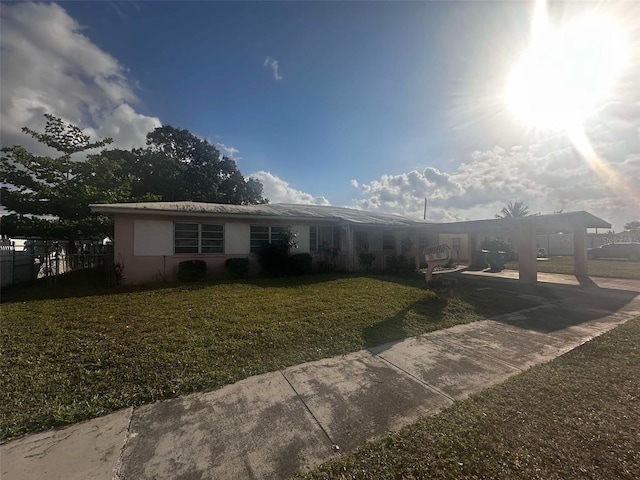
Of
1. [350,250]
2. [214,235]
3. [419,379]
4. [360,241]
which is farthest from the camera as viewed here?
[360,241]

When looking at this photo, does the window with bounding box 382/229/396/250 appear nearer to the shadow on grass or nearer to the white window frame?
the white window frame

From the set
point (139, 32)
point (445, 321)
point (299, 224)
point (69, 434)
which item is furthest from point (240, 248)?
point (69, 434)

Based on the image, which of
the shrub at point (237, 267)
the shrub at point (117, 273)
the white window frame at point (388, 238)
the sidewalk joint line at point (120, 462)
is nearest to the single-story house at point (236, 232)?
the shrub at point (117, 273)

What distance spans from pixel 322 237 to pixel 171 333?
956 centimetres

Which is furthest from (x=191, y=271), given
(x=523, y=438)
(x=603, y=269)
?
(x=603, y=269)

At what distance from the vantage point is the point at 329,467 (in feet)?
7.09

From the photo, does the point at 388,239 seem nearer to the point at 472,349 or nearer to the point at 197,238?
the point at 197,238

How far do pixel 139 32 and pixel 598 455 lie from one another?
1081 cm

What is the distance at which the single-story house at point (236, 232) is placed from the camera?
9836mm

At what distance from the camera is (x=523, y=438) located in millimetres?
2416

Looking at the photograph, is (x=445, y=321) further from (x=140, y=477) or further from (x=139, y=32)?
(x=139, y=32)

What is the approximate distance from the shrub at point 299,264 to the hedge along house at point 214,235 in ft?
2.60

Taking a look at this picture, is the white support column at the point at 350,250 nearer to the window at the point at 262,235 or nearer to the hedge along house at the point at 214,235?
the hedge along house at the point at 214,235

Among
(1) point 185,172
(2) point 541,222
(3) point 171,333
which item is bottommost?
(3) point 171,333
